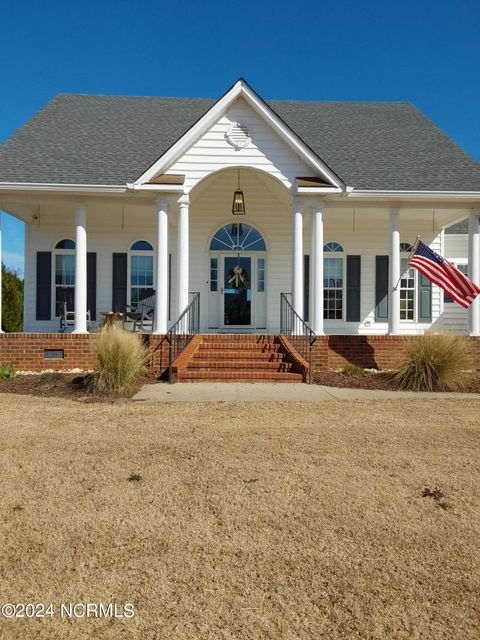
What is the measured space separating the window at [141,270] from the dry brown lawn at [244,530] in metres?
8.72

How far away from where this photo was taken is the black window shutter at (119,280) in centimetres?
1463

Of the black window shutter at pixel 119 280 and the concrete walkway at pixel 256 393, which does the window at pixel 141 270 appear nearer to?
the black window shutter at pixel 119 280

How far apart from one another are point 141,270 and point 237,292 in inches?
113

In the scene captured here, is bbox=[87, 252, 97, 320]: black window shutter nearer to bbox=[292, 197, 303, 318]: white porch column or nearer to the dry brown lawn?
bbox=[292, 197, 303, 318]: white porch column

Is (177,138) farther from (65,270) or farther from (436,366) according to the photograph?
(436,366)

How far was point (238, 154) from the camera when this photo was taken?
11750mm

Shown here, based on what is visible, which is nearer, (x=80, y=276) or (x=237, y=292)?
(x=80, y=276)

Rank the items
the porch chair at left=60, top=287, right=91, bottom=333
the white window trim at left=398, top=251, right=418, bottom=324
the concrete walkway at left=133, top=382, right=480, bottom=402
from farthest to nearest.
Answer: the white window trim at left=398, top=251, right=418, bottom=324 → the porch chair at left=60, top=287, right=91, bottom=333 → the concrete walkway at left=133, top=382, right=480, bottom=402

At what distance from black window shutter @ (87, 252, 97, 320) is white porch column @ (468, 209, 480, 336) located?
33.0 ft

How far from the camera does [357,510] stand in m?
3.86

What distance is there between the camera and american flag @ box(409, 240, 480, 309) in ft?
36.7

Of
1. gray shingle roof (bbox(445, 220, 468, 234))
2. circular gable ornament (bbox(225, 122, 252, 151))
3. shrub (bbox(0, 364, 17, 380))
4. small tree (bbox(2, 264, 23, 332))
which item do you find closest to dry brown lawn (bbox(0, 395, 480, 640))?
shrub (bbox(0, 364, 17, 380))

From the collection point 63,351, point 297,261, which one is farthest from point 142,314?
point 297,261

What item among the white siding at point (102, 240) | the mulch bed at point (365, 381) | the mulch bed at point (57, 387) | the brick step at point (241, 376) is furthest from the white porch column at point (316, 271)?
the white siding at point (102, 240)
